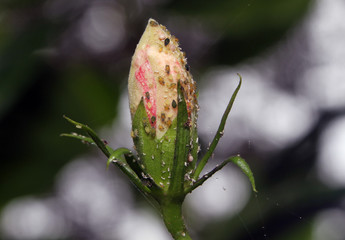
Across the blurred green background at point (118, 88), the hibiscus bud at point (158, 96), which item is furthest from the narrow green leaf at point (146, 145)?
the blurred green background at point (118, 88)

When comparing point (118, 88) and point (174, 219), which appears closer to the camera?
point (174, 219)

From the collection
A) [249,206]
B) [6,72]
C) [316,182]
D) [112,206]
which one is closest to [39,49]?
[6,72]

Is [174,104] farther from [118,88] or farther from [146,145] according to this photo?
[118,88]

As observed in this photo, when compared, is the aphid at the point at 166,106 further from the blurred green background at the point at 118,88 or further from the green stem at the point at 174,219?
the blurred green background at the point at 118,88

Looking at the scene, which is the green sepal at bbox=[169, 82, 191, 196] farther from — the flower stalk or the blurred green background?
the blurred green background

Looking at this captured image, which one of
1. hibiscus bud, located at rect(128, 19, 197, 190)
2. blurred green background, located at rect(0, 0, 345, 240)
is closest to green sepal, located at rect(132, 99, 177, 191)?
hibiscus bud, located at rect(128, 19, 197, 190)

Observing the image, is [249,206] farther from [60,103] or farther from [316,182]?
[60,103]

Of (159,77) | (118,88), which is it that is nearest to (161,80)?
(159,77)
